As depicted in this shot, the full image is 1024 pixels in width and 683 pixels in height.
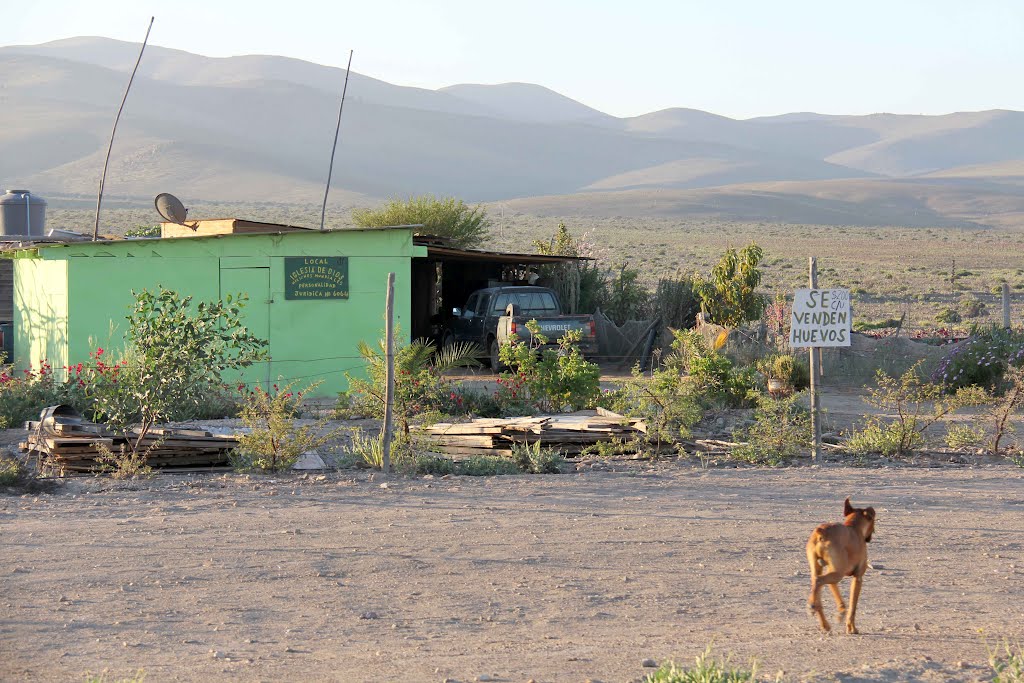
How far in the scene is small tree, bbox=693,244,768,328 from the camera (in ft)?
72.7

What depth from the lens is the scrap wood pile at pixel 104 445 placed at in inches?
400

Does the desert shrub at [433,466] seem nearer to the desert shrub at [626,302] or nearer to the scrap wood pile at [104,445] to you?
the scrap wood pile at [104,445]

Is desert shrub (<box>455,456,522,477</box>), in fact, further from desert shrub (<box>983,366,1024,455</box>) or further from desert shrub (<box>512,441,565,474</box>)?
desert shrub (<box>983,366,1024,455</box>)

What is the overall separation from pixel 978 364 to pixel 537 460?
9.03m

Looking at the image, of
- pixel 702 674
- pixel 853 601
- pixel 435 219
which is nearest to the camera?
pixel 702 674

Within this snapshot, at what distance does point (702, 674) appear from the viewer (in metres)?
4.71

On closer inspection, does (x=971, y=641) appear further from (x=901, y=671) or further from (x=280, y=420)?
(x=280, y=420)

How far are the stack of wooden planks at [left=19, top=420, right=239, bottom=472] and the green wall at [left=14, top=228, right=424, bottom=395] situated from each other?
19.9 feet

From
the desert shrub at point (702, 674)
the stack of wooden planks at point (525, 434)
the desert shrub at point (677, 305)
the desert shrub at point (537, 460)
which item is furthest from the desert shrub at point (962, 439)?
the desert shrub at point (677, 305)

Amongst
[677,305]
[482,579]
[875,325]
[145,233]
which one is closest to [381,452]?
[482,579]

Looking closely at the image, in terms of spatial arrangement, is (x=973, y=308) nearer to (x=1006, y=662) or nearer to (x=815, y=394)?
(x=815, y=394)

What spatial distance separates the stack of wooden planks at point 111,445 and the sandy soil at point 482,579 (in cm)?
62

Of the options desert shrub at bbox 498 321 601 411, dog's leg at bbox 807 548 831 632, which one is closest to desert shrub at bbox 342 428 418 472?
desert shrub at bbox 498 321 601 411

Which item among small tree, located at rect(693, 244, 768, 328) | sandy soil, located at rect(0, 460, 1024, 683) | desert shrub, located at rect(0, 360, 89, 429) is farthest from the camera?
small tree, located at rect(693, 244, 768, 328)
